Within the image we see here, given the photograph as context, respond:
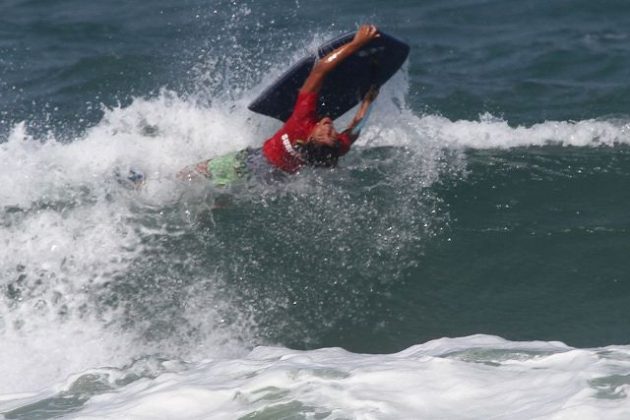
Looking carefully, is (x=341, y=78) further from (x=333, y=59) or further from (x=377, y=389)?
(x=377, y=389)

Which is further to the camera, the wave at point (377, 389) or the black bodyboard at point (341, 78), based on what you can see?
the black bodyboard at point (341, 78)

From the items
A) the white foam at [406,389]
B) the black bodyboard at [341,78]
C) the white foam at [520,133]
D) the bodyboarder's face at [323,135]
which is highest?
the black bodyboard at [341,78]

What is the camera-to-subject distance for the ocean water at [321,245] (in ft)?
13.3

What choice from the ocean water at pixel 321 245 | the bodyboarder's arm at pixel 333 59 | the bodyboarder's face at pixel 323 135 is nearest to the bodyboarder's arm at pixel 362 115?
the bodyboarder's face at pixel 323 135

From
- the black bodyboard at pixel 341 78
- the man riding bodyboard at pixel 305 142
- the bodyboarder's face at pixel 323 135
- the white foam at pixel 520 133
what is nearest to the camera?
the bodyboarder's face at pixel 323 135

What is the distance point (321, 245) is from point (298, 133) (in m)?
0.94

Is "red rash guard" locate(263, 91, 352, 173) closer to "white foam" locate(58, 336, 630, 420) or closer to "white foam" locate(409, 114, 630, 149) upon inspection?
"white foam" locate(409, 114, 630, 149)

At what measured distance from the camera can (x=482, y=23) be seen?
12172 millimetres

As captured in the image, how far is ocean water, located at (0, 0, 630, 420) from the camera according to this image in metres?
4.04

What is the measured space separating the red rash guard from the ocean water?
0.35 metres

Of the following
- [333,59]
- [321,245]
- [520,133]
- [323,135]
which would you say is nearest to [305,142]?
[323,135]

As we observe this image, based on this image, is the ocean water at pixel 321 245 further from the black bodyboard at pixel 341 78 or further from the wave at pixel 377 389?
the black bodyboard at pixel 341 78

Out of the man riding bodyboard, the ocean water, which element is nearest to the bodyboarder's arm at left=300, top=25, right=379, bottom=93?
the man riding bodyboard

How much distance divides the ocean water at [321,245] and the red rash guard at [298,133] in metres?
0.35
